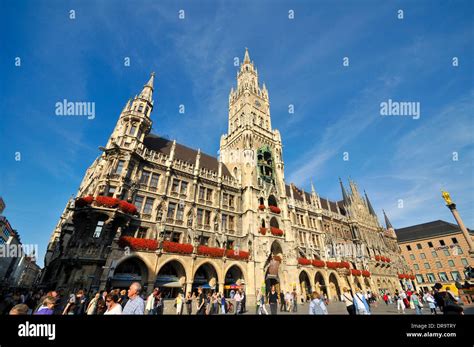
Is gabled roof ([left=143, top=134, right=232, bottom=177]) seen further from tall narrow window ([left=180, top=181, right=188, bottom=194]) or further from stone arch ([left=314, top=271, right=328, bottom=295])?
stone arch ([left=314, top=271, right=328, bottom=295])

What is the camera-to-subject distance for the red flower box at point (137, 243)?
58.1ft

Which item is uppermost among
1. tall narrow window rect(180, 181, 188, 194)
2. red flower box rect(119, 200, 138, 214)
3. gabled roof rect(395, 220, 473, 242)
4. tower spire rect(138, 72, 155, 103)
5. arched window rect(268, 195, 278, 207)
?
tower spire rect(138, 72, 155, 103)

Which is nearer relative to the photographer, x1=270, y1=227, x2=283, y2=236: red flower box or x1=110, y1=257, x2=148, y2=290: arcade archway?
x1=110, y1=257, x2=148, y2=290: arcade archway

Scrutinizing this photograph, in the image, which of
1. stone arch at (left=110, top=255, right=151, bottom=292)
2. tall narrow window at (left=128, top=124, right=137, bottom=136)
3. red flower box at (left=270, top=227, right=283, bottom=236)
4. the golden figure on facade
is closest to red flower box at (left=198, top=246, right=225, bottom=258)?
stone arch at (left=110, top=255, right=151, bottom=292)

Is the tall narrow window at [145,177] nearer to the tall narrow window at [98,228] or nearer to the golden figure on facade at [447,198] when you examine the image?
the tall narrow window at [98,228]

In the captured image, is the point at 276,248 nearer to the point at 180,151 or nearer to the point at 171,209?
A: the point at 171,209

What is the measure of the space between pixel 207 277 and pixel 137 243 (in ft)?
29.5

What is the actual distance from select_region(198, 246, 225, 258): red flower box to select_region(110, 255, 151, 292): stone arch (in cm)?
525

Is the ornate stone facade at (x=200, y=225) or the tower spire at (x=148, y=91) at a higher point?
the tower spire at (x=148, y=91)

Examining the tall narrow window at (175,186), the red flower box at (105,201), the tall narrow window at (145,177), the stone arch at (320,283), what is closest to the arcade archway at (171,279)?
the tall narrow window at (175,186)

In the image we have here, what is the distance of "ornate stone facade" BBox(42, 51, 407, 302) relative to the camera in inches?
693
